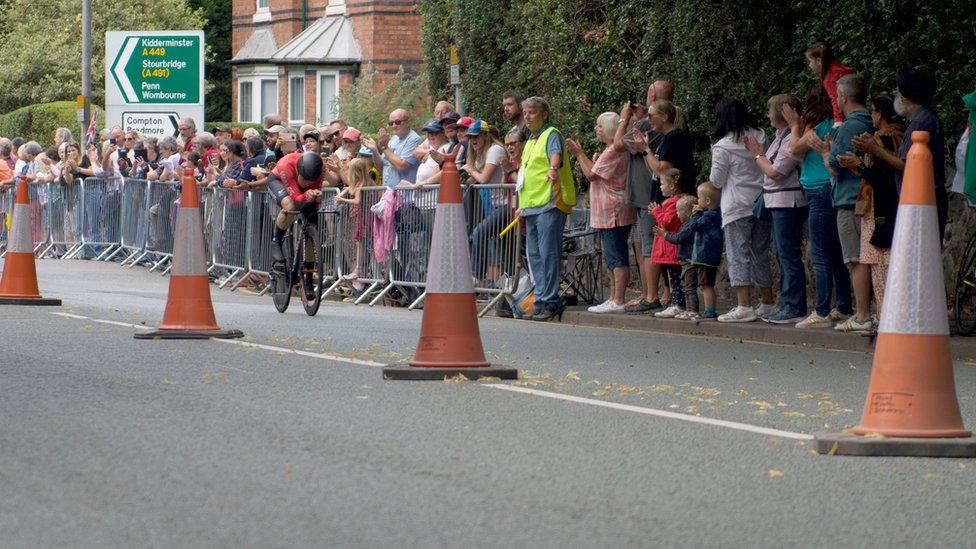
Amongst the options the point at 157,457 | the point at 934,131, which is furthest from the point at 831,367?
the point at 157,457

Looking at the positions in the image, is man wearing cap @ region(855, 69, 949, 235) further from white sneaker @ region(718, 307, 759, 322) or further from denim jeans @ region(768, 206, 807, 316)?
white sneaker @ region(718, 307, 759, 322)

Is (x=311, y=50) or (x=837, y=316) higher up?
(x=311, y=50)

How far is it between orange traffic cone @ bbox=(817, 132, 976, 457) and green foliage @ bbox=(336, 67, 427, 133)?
39103 mm

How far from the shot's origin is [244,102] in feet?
203

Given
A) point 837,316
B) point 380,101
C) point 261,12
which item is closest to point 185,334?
point 837,316

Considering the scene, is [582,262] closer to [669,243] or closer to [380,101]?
[669,243]

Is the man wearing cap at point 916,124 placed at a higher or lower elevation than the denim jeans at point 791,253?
higher

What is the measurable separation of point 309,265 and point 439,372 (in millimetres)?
7277

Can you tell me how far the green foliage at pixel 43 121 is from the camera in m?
54.0

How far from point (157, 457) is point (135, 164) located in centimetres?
2134

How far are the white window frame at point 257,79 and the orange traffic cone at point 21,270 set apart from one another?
41730mm

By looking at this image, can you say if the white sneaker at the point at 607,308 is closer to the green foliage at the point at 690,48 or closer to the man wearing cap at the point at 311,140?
the green foliage at the point at 690,48

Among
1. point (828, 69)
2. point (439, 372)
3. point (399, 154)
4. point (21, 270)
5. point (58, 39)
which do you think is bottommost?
point (439, 372)

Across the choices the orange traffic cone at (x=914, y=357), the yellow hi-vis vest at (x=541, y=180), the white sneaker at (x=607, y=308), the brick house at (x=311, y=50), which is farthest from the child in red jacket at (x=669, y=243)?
the brick house at (x=311, y=50)
